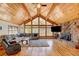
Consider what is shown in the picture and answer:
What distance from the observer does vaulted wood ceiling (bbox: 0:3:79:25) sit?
382cm

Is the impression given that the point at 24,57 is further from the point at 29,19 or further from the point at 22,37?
the point at 29,19

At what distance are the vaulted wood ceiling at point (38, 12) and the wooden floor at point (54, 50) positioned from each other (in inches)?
20.0

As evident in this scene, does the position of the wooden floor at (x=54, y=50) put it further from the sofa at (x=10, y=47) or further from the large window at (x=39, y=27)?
the large window at (x=39, y=27)

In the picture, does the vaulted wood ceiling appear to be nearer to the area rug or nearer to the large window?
the large window

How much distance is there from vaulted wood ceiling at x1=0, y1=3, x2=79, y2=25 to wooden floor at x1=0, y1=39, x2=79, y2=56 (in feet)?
1.67

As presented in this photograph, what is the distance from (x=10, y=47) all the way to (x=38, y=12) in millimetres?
1009

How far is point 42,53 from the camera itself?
389 cm

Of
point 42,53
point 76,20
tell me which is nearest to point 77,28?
point 76,20

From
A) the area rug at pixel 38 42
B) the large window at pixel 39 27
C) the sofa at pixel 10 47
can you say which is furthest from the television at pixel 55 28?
the sofa at pixel 10 47

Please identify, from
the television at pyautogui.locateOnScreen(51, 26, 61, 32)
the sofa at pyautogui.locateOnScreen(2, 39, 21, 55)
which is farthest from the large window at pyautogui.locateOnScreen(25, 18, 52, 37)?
the sofa at pyautogui.locateOnScreen(2, 39, 21, 55)

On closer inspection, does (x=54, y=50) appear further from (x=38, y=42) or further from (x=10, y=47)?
(x=10, y=47)

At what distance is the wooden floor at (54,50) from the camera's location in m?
3.87

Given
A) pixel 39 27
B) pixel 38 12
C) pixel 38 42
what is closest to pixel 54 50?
pixel 38 42

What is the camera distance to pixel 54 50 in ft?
12.8
